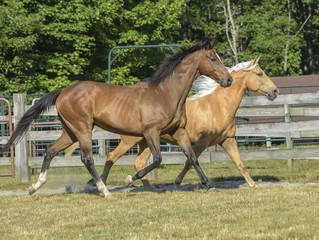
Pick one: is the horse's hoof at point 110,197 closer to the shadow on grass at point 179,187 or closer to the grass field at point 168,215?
the grass field at point 168,215

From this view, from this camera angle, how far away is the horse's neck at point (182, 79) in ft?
28.9

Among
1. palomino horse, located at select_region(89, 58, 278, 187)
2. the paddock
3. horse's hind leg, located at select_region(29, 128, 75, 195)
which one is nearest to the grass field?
horse's hind leg, located at select_region(29, 128, 75, 195)

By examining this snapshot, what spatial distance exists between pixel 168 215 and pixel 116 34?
23.1 metres

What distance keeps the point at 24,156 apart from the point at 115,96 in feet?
13.3

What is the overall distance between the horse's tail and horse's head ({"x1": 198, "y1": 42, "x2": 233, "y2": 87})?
92.8 inches

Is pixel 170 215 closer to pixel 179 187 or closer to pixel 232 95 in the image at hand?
pixel 179 187

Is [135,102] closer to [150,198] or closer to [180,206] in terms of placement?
[150,198]

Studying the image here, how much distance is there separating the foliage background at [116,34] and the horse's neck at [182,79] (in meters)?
13.7

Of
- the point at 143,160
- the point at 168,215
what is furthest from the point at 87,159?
the point at 168,215

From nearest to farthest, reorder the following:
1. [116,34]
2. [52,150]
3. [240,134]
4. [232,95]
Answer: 1. [52,150]
2. [232,95]
3. [240,134]
4. [116,34]

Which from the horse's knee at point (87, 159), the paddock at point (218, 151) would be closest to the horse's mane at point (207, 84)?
the paddock at point (218, 151)

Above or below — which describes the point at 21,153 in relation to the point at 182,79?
below

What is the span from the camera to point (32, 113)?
9.41m

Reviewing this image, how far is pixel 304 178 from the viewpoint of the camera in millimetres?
10766
